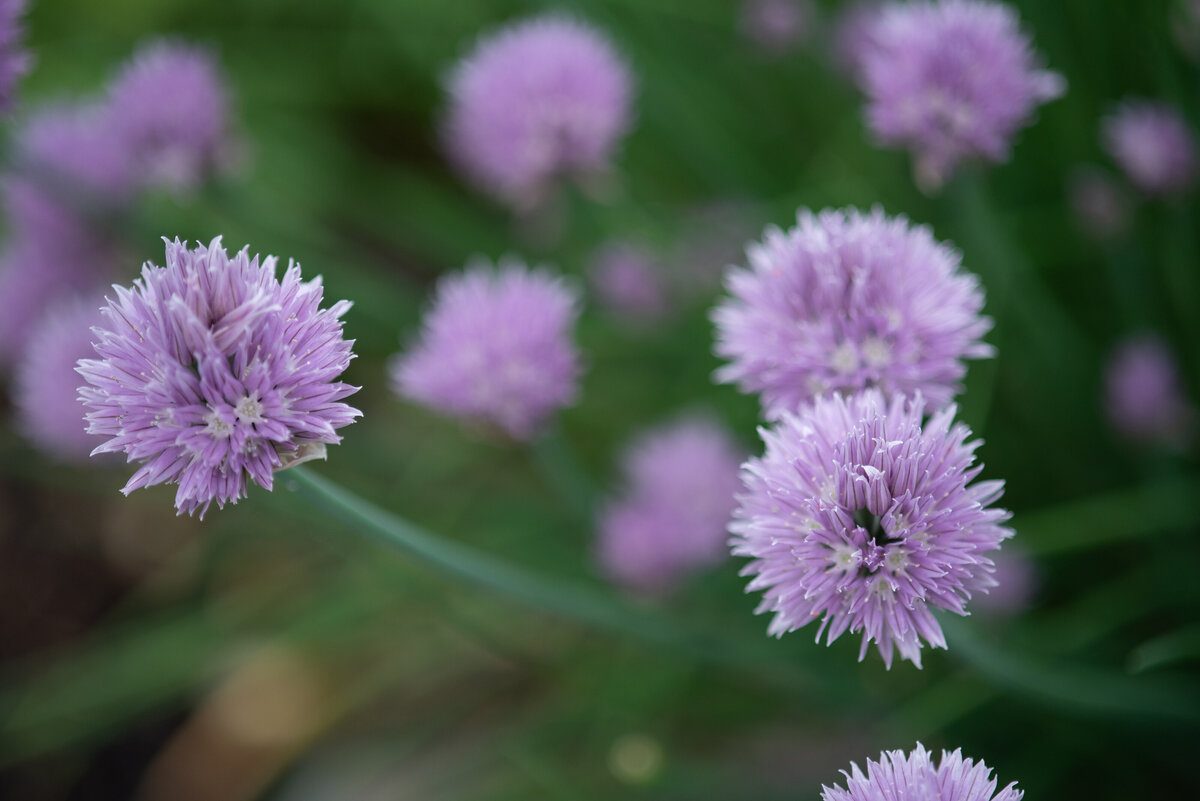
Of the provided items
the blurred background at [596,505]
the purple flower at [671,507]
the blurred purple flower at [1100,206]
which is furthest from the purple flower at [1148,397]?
the purple flower at [671,507]

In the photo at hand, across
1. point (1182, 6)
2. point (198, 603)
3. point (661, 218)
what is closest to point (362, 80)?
point (661, 218)

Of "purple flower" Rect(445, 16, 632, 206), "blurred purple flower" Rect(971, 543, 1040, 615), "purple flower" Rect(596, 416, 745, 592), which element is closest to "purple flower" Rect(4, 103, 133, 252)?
"purple flower" Rect(445, 16, 632, 206)

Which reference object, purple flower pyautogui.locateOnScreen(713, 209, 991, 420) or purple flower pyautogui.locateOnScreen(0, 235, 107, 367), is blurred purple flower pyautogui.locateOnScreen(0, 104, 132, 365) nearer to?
purple flower pyautogui.locateOnScreen(0, 235, 107, 367)

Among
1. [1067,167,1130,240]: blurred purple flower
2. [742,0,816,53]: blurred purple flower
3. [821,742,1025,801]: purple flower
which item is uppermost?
[742,0,816,53]: blurred purple flower

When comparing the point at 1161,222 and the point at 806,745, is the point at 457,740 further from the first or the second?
the point at 1161,222

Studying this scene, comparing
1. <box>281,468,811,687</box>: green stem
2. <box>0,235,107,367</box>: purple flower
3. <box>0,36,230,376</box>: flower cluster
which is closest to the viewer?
<box>281,468,811,687</box>: green stem

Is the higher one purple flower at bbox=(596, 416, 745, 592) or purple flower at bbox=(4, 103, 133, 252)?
purple flower at bbox=(4, 103, 133, 252)
